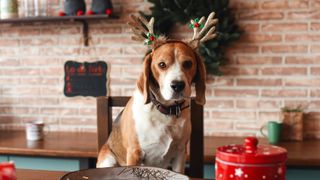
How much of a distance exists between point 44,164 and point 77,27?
940 millimetres

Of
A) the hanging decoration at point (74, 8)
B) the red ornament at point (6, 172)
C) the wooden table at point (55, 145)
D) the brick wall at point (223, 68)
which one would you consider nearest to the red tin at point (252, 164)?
the red ornament at point (6, 172)

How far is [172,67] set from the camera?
1438mm

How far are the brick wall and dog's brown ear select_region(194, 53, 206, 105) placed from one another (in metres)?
0.96

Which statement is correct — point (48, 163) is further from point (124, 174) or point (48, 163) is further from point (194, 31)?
point (124, 174)

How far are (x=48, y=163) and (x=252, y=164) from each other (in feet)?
5.80

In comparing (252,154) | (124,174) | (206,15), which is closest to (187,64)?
(124,174)

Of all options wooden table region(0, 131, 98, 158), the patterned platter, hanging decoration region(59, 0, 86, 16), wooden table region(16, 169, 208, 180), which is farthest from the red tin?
hanging decoration region(59, 0, 86, 16)

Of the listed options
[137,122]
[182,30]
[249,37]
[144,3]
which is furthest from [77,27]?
[137,122]

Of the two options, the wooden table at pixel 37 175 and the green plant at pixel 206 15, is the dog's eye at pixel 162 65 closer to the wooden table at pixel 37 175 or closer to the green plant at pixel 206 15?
the wooden table at pixel 37 175

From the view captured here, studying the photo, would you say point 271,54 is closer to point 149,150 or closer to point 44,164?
point 149,150

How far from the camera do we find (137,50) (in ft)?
8.46

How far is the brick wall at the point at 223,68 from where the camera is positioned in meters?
2.37

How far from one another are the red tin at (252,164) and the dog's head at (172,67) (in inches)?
25.7

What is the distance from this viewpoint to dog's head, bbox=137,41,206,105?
1.39 metres
